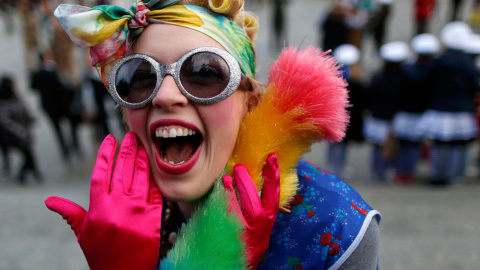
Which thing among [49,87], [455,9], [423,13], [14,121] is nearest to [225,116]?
[14,121]

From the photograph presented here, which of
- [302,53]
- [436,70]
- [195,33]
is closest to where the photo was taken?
[195,33]

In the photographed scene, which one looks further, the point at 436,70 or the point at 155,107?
the point at 436,70

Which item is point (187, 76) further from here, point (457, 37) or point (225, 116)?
point (457, 37)

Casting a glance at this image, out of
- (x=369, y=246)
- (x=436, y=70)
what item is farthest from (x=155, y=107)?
(x=436, y=70)

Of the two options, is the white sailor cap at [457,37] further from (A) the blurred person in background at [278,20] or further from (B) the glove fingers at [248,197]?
(A) the blurred person in background at [278,20]

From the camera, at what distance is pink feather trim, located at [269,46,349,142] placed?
1.45 m

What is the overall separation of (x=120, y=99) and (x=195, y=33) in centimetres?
34

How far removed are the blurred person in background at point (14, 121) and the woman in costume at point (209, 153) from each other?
16.9 ft

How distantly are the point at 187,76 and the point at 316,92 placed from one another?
0.45 meters

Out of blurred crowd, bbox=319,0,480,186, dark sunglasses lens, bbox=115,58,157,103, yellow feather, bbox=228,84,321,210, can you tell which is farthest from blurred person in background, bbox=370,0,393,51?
dark sunglasses lens, bbox=115,58,157,103

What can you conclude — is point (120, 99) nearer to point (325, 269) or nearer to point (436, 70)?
point (325, 269)

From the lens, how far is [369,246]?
139 cm

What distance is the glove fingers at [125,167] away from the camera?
134 centimetres

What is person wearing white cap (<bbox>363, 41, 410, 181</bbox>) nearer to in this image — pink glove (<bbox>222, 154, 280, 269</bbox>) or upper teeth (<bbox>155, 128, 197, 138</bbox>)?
pink glove (<bbox>222, 154, 280, 269</bbox>)
